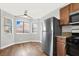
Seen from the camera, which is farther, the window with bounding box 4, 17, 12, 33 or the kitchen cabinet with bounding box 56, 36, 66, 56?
the kitchen cabinet with bounding box 56, 36, 66, 56

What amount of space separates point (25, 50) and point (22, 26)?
1.49 feet

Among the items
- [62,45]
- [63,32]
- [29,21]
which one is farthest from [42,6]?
[62,45]

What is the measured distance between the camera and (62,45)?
245 cm

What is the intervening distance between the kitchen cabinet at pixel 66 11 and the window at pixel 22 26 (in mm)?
749

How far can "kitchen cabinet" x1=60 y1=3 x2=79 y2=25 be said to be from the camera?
7.54ft

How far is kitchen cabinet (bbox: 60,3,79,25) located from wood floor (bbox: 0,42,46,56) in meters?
0.81

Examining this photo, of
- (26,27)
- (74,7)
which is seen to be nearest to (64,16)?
(74,7)

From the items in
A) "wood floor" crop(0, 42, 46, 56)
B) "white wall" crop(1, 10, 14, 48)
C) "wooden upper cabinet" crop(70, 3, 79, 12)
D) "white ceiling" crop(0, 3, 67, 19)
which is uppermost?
"wooden upper cabinet" crop(70, 3, 79, 12)

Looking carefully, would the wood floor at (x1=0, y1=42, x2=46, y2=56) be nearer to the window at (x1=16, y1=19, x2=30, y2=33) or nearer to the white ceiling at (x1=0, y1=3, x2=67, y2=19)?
the window at (x1=16, y1=19, x2=30, y2=33)

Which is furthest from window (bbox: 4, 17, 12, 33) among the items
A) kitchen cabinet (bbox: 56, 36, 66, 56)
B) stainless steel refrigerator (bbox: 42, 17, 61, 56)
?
kitchen cabinet (bbox: 56, 36, 66, 56)

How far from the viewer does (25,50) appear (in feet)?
7.16

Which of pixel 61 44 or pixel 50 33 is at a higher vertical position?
pixel 50 33

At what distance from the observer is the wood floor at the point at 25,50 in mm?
2057

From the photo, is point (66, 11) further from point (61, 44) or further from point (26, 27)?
point (26, 27)
